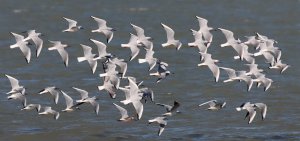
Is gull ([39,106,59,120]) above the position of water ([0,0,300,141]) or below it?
below

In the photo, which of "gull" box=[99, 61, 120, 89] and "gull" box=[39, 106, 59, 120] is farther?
"gull" box=[39, 106, 59, 120]

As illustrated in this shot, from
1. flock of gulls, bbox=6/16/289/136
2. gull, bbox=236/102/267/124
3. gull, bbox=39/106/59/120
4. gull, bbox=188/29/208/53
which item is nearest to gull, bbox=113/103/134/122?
flock of gulls, bbox=6/16/289/136

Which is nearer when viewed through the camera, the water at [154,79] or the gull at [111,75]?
the gull at [111,75]

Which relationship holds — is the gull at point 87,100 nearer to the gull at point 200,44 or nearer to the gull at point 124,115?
the gull at point 124,115

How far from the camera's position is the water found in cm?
4138

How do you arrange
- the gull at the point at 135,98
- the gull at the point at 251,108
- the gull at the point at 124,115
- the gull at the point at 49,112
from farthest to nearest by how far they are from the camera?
the gull at the point at 49,112, the gull at the point at 124,115, the gull at the point at 251,108, the gull at the point at 135,98

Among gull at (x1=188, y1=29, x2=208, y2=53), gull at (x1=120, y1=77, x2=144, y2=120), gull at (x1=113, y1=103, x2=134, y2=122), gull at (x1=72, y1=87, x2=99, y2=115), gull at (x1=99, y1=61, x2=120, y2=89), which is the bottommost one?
gull at (x1=113, y1=103, x2=134, y2=122)

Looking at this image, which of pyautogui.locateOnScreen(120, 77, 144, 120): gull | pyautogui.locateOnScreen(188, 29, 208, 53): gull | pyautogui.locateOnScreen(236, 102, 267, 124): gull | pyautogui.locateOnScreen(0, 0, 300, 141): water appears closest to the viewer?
pyautogui.locateOnScreen(120, 77, 144, 120): gull

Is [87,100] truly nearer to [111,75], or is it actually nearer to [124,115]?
[111,75]

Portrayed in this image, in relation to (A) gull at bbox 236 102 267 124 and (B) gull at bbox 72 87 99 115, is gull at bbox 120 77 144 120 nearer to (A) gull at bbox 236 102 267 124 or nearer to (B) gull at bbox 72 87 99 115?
(B) gull at bbox 72 87 99 115

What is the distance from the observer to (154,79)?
4675cm

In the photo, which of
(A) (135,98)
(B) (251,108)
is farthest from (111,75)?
(B) (251,108)

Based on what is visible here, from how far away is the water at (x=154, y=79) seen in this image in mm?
41375

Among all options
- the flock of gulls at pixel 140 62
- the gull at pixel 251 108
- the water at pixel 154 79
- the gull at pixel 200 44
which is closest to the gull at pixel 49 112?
the flock of gulls at pixel 140 62
